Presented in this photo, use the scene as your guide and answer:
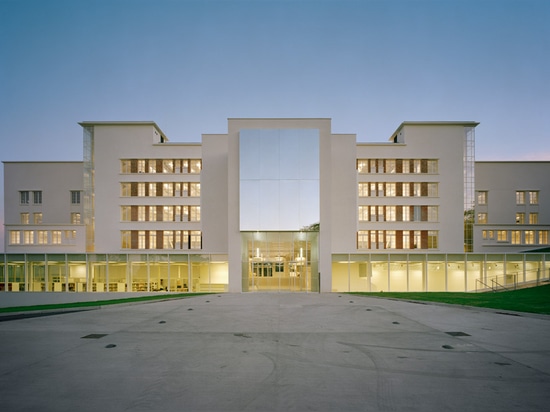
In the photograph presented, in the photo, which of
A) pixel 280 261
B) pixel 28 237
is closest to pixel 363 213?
pixel 280 261

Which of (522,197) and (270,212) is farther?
(522,197)

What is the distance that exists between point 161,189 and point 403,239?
2950cm

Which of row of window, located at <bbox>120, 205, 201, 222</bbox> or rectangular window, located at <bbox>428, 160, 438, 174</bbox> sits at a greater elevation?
rectangular window, located at <bbox>428, 160, 438, 174</bbox>

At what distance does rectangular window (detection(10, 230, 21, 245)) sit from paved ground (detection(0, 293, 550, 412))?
3711 cm

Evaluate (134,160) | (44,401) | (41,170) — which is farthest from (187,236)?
(44,401)

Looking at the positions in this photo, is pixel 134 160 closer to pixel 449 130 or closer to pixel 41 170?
pixel 41 170

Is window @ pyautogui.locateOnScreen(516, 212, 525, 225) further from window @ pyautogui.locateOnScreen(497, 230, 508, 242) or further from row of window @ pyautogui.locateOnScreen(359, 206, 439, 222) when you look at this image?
row of window @ pyautogui.locateOnScreen(359, 206, 439, 222)

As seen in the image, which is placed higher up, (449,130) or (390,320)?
(449,130)

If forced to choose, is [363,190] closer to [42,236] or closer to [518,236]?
[518,236]

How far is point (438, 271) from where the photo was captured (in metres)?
39.8

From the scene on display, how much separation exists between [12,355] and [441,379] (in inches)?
418

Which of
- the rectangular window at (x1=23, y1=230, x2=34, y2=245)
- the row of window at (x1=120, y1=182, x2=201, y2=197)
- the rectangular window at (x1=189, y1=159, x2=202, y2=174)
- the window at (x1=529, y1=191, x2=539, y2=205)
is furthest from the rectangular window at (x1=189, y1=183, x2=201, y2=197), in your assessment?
the window at (x1=529, y1=191, x2=539, y2=205)

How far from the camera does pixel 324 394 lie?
7461mm

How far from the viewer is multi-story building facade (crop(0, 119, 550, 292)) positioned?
3706 cm
